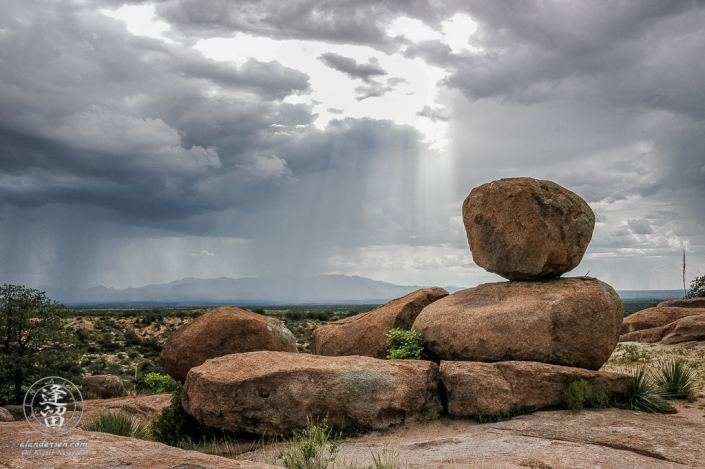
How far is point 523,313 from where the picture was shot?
1384 centimetres

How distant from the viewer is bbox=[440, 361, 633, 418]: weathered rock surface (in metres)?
12.2

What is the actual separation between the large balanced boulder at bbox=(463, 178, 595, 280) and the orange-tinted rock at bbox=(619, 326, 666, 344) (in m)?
21.5

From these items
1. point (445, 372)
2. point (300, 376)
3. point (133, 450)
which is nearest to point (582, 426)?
point (445, 372)

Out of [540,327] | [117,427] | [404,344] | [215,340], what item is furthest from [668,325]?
[117,427]

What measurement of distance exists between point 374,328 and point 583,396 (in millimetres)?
7430

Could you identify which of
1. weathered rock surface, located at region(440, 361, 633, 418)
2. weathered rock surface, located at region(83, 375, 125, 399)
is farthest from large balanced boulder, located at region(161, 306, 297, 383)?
weathered rock surface, located at region(440, 361, 633, 418)

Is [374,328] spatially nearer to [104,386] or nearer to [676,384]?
[676,384]

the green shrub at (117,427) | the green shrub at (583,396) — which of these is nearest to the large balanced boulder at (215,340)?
the green shrub at (117,427)

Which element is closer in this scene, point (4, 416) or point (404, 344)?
point (4, 416)

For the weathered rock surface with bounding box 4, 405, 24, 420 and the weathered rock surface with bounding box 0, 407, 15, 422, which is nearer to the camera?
the weathered rock surface with bounding box 0, 407, 15, 422

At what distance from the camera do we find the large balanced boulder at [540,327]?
44.0ft

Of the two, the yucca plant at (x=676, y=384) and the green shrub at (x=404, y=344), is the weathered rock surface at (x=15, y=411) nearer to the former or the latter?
the green shrub at (x=404, y=344)

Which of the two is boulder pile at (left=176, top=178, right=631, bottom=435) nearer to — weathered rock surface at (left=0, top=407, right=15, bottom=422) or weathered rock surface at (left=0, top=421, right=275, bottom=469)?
weathered rock surface at (left=0, top=421, right=275, bottom=469)

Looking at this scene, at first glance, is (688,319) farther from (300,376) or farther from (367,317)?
(300,376)
